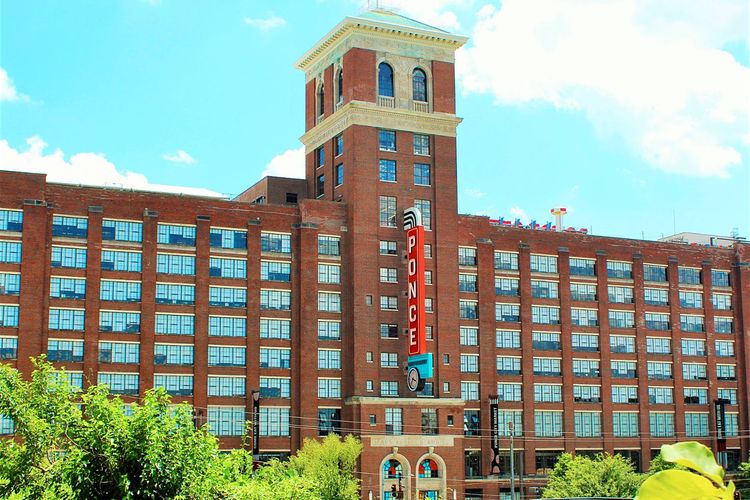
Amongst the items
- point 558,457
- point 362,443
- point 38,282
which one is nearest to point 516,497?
point 558,457

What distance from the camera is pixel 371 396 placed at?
8262 cm

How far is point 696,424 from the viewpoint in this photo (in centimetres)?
9994

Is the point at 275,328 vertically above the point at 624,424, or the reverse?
the point at 275,328

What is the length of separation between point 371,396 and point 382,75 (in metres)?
27.3

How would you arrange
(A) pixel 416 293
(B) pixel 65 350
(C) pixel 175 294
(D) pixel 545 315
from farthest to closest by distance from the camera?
(D) pixel 545 315 < (A) pixel 416 293 < (C) pixel 175 294 < (B) pixel 65 350

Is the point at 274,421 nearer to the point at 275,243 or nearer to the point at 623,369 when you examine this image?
the point at 275,243

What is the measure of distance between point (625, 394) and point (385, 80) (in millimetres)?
37568

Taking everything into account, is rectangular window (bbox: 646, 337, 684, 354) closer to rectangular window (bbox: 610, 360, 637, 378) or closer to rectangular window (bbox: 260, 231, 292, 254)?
rectangular window (bbox: 610, 360, 637, 378)

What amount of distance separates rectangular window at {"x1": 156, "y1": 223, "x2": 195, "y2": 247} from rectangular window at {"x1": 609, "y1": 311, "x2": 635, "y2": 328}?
4126 cm

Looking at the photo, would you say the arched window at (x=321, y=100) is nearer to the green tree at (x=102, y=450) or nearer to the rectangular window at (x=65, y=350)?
the rectangular window at (x=65, y=350)

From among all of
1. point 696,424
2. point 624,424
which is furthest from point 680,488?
point 696,424

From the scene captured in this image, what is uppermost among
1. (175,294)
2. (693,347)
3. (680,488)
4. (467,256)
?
(467,256)

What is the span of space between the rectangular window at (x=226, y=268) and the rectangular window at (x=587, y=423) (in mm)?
34269

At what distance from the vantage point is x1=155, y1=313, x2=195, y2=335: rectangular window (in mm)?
80125
